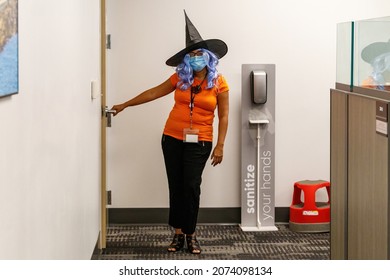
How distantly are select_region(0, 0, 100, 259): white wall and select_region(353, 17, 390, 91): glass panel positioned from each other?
1.30 meters

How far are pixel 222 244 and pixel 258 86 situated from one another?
47.4 inches

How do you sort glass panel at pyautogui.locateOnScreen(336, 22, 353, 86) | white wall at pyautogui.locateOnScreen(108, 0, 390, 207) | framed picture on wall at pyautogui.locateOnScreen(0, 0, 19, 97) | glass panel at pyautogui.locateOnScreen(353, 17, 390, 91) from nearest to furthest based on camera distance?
1. framed picture on wall at pyautogui.locateOnScreen(0, 0, 19, 97)
2. glass panel at pyautogui.locateOnScreen(353, 17, 390, 91)
3. glass panel at pyautogui.locateOnScreen(336, 22, 353, 86)
4. white wall at pyautogui.locateOnScreen(108, 0, 390, 207)

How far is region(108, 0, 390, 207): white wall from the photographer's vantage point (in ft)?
18.3

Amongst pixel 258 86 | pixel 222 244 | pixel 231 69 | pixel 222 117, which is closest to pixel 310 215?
pixel 222 244

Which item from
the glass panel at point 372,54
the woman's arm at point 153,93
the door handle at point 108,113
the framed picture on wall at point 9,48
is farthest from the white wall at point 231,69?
the framed picture on wall at point 9,48

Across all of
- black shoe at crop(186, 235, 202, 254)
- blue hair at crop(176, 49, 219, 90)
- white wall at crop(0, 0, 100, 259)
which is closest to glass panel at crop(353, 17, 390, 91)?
white wall at crop(0, 0, 100, 259)

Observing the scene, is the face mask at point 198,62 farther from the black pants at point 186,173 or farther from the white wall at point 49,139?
the white wall at point 49,139

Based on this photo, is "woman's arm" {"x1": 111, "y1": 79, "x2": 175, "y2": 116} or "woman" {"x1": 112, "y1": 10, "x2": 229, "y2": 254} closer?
"woman" {"x1": 112, "y1": 10, "x2": 229, "y2": 254}

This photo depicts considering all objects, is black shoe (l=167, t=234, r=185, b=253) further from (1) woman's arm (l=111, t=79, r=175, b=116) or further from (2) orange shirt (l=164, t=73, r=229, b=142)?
(1) woman's arm (l=111, t=79, r=175, b=116)

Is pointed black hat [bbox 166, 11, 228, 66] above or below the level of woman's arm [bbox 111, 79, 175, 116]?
above

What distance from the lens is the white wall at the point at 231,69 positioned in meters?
5.57

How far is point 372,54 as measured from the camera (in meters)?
3.15

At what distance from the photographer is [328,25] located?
5.62 m

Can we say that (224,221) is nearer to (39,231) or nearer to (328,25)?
(328,25)
